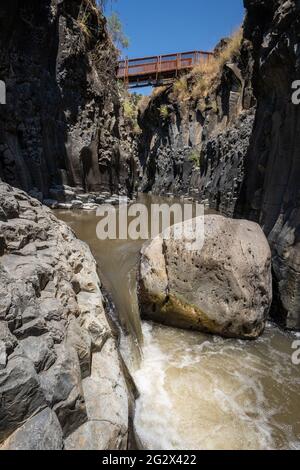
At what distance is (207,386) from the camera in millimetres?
3568

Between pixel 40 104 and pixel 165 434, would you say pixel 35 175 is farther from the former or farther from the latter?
pixel 165 434

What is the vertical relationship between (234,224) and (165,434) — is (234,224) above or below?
above

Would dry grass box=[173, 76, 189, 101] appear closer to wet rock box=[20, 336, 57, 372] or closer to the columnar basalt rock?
the columnar basalt rock

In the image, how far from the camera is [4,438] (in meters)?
1.81

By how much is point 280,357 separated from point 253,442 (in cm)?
149

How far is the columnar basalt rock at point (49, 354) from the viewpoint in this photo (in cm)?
191

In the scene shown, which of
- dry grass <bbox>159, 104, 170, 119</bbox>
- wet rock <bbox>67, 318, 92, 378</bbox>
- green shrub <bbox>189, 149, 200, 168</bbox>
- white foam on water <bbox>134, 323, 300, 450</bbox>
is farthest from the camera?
dry grass <bbox>159, 104, 170, 119</bbox>

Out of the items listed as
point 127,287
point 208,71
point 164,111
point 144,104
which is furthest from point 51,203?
point 144,104

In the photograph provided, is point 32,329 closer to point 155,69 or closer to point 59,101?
point 59,101

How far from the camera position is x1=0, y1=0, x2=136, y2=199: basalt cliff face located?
757cm

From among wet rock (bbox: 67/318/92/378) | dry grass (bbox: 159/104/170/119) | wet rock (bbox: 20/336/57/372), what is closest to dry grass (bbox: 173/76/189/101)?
dry grass (bbox: 159/104/170/119)

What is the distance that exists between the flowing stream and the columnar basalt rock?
0.72 m

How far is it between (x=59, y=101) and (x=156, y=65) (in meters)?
15.0
